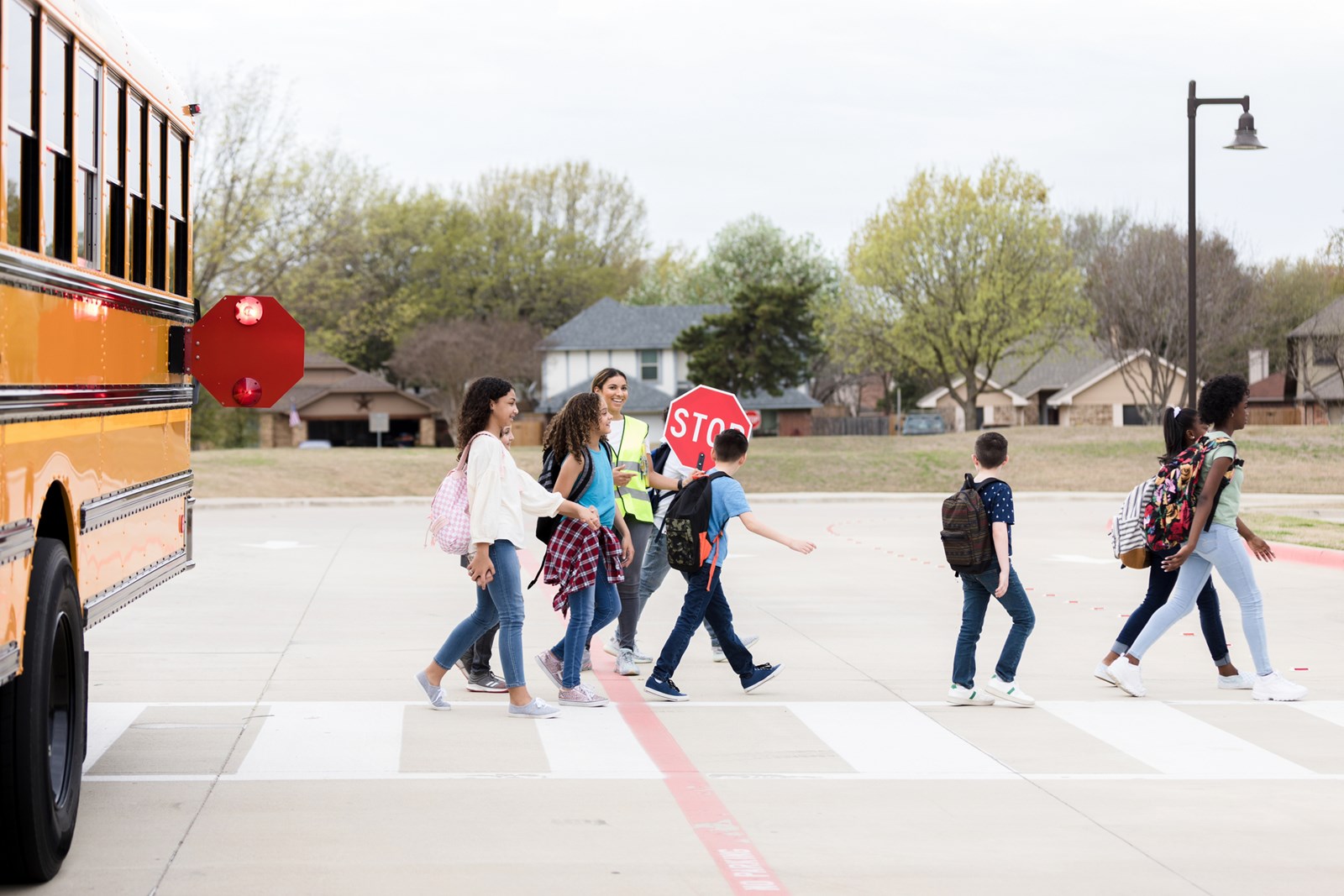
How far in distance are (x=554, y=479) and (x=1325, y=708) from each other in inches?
171

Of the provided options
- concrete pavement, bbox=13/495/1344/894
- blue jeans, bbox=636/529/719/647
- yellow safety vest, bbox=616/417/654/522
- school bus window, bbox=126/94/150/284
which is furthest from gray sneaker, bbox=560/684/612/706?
school bus window, bbox=126/94/150/284

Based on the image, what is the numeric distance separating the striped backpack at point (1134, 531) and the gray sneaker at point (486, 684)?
11.7 feet

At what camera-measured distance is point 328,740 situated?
812 cm

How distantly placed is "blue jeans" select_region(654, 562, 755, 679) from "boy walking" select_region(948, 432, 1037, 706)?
1196 mm

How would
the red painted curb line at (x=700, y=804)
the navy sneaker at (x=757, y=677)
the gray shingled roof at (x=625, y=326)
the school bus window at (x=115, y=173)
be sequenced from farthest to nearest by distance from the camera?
the gray shingled roof at (x=625, y=326)
the navy sneaker at (x=757, y=677)
the school bus window at (x=115, y=173)
the red painted curb line at (x=700, y=804)

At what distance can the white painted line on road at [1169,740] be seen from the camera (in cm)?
754

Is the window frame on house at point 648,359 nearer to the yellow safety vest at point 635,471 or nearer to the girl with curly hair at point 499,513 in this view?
the yellow safety vest at point 635,471

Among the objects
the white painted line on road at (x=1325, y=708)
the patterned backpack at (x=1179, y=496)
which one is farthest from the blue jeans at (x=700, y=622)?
the white painted line on road at (x=1325, y=708)

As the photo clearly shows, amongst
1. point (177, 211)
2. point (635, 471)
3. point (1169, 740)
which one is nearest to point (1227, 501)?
point (1169, 740)

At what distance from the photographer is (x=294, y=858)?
5852mm

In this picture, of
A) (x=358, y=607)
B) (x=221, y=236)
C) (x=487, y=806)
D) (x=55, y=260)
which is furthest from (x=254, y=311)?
(x=221, y=236)

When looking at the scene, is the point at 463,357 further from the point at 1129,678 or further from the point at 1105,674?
the point at 1129,678

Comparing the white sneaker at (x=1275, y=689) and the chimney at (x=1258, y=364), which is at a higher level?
the chimney at (x=1258, y=364)

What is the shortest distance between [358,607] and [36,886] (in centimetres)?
886
